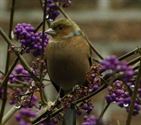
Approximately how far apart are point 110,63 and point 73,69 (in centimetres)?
50

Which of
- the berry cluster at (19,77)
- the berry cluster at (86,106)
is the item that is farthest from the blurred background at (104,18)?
the berry cluster at (86,106)

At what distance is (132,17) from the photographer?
1785 millimetres

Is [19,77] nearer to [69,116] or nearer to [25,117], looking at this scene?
[69,116]

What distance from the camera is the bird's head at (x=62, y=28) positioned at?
4.08ft

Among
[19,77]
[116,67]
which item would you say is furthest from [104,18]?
[116,67]

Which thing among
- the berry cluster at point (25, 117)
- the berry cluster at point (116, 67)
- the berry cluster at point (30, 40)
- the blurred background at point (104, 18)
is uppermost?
the berry cluster at point (116, 67)

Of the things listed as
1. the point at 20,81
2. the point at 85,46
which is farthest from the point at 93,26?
the point at 20,81

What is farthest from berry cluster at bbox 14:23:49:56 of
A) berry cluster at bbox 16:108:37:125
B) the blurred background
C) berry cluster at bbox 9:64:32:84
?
the blurred background

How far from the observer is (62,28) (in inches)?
50.2

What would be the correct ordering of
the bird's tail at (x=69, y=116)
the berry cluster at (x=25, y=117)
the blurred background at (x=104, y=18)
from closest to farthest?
the berry cluster at (x=25, y=117)
the bird's tail at (x=69, y=116)
the blurred background at (x=104, y=18)

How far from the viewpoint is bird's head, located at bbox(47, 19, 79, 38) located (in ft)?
4.08

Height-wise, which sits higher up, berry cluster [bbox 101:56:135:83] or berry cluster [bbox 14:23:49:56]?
berry cluster [bbox 101:56:135:83]

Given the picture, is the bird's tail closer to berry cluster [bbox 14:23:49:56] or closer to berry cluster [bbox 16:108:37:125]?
berry cluster [bbox 14:23:49:56]

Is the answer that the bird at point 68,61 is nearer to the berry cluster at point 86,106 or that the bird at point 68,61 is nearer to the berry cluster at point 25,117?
the berry cluster at point 86,106
